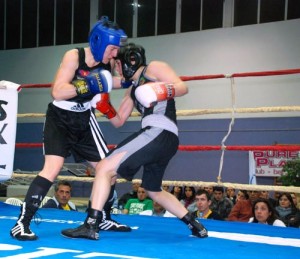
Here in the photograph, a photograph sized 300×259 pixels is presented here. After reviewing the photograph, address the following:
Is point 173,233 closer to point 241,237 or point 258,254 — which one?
point 241,237

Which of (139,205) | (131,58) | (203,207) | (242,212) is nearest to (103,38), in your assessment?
(131,58)

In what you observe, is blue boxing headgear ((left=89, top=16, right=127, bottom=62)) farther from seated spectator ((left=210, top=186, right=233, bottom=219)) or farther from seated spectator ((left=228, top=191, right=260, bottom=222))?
seated spectator ((left=210, top=186, right=233, bottom=219))

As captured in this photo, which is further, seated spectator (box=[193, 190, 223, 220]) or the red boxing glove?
seated spectator (box=[193, 190, 223, 220])

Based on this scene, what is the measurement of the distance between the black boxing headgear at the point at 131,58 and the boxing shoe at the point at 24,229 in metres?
0.78

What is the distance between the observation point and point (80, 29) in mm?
11188

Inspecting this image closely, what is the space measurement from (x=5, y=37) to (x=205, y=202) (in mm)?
10120

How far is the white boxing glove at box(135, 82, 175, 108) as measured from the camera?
1.94 metres

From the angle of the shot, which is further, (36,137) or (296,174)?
(36,137)

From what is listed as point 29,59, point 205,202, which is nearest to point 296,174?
point 205,202

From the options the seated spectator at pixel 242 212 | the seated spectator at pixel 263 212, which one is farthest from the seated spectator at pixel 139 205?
the seated spectator at pixel 263 212

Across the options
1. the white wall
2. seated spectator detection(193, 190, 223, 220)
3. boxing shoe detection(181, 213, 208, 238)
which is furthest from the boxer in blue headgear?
the white wall

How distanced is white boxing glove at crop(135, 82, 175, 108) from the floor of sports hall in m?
0.61

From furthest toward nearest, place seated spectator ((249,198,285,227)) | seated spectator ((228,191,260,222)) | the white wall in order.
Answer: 1. the white wall
2. seated spectator ((228,191,260,222))
3. seated spectator ((249,198,285,227))

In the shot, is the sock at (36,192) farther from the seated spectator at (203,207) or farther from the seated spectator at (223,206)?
the seated spectator at (223,206)
